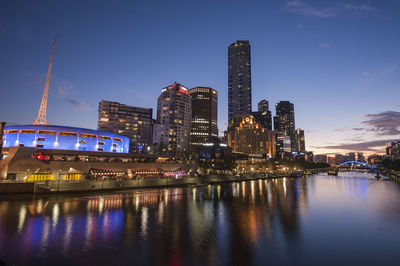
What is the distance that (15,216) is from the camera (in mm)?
31109

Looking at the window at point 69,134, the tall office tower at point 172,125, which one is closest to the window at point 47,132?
the window at point 69,134

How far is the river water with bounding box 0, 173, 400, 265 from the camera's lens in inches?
754

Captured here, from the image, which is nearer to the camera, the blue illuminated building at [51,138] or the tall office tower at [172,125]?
the blue illuminated building at [51,138]

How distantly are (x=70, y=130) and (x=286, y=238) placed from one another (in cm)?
9674

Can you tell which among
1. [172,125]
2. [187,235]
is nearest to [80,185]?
[187,235]

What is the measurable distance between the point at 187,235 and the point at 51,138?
89.0 m

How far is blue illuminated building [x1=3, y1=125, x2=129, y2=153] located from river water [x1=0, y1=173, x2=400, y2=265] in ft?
177

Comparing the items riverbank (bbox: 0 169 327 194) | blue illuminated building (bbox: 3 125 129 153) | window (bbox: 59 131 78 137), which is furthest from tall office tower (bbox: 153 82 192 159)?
riverbank (bbox: 0 169 327 194)

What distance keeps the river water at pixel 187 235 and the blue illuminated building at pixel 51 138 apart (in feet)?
177

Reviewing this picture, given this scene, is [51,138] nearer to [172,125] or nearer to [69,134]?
[69,134]

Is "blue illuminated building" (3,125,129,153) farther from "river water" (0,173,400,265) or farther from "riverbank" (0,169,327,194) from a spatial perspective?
"river water" (0,173,400,265)

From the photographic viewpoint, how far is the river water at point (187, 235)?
62.8 ft

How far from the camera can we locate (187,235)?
25.4 meters

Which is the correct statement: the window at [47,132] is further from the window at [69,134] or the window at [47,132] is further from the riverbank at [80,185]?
the riverbank at [80,185]
